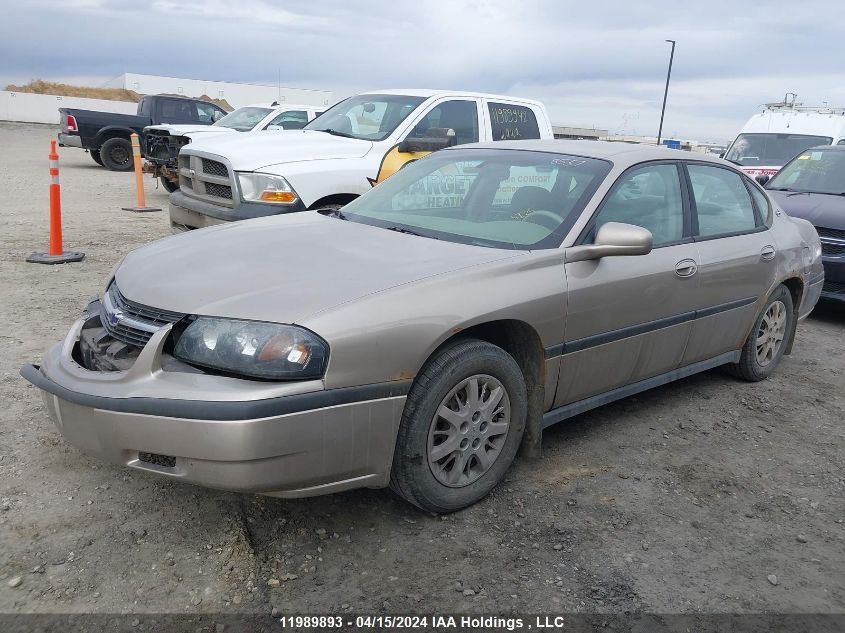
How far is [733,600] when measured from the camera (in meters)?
2.62

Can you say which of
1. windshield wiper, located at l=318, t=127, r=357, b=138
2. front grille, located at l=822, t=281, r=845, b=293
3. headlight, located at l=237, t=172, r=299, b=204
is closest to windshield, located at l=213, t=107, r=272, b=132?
windshield wiper, located at l=318, t=127, r=357, b=138

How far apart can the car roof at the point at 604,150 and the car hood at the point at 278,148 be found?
7.99 ft

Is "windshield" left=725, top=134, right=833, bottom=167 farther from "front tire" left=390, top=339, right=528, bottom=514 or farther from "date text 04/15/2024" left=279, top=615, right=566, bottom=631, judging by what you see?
"date text 04/15/2024" left=279, top=615, right=566, bottom=631

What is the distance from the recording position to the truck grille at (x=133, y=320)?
2.72m

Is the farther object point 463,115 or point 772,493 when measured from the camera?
point 463,115

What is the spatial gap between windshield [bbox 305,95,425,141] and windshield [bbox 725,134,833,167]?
7.95m

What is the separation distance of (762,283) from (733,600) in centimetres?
254

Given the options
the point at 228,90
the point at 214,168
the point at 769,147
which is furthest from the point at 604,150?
the point at 228,90

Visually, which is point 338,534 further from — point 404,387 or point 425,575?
point 404,387

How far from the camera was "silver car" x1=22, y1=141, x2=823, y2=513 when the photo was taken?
8.27 ft

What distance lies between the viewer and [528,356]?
3.33 meters

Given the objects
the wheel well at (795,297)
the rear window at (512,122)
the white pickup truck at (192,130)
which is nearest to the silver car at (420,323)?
the wheel well at (795,297)

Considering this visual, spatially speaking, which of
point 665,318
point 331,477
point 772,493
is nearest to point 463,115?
point 665,318

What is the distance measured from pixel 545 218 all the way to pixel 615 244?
0.39 m
